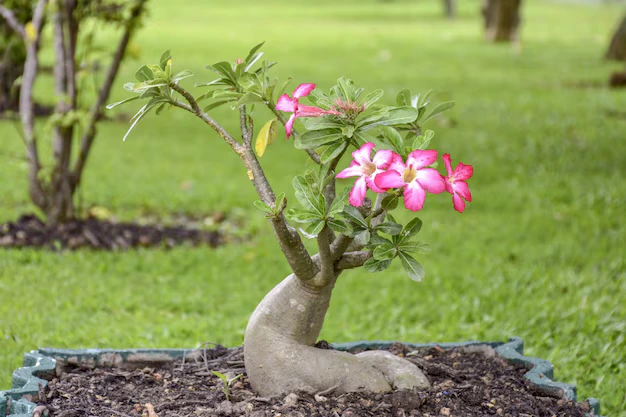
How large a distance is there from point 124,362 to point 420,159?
132 cm

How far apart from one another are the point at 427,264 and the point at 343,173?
3.02m

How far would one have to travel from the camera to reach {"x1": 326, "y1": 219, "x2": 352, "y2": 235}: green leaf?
2088 mm

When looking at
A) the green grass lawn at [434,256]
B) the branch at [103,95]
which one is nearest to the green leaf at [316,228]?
the green grass lawn at [434,256]

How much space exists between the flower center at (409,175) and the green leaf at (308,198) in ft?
0.75

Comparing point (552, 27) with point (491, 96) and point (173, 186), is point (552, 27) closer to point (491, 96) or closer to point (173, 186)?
point (491, 96)

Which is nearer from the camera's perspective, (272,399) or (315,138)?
(315,138)

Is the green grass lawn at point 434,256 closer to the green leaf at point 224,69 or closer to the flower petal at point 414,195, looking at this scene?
the green leaf at point 224,69

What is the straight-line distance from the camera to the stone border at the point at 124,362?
240cm

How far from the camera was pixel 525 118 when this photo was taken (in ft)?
29.5

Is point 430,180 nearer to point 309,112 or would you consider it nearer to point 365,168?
point 365,168

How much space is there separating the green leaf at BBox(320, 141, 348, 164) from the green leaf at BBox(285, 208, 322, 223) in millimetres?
135

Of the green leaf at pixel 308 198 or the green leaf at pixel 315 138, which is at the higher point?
the green leaf at pixel 315 138

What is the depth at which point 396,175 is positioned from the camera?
195 centimetres

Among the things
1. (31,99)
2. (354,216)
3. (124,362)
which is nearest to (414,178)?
(354,216)
